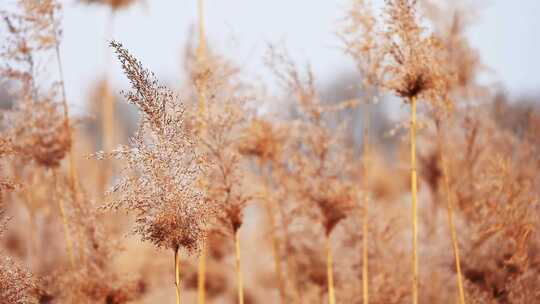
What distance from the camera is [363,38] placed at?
5.40 m

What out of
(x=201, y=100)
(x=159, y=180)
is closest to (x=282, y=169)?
(x=201, y=100)

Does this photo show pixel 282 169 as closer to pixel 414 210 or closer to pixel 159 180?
pixel 414 210

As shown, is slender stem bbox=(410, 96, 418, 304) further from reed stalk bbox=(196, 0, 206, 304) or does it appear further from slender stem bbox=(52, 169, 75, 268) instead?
slender stem bbox=(52, 169, 75, 268)

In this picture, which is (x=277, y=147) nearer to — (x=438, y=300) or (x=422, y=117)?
(x=422, y=117)

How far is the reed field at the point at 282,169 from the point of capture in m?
3.62

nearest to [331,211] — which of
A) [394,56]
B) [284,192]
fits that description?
[284,192]

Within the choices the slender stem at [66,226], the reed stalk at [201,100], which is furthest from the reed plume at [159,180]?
the slender stem at [66,226]

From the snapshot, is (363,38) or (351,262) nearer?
(363,38)

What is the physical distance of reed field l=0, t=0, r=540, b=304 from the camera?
3617 millimetres

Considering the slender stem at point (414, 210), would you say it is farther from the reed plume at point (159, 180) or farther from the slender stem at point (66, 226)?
the slender stem at point (66, 226)

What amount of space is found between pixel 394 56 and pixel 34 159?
3.61 metres

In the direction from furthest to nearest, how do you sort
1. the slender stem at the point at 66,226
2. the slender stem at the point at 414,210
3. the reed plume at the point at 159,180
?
the slender stem at the point at 66,226 < the slender stem at the point at 414,210 < the reed plume at the point at 159,180

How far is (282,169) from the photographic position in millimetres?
6391

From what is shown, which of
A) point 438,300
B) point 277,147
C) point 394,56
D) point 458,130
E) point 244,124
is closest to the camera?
point 394,56
